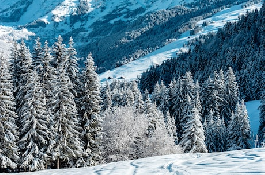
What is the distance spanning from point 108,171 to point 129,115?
1197 inches

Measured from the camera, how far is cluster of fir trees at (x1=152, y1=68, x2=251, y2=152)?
5675cm

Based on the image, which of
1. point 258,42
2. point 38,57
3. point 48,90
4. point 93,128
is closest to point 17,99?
point 48,90

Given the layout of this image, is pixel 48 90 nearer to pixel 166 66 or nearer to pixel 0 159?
pixel 0 159

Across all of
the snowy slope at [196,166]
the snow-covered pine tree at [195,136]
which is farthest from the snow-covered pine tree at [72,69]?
the snowy slope at [196,166]

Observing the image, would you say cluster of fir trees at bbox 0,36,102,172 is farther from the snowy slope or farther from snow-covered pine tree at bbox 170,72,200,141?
snow-covered pine tree at bbox 170,72,200,141

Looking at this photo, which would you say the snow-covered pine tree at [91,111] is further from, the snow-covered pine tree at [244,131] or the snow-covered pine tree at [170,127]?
the snow-covered pine tree at [244,131]

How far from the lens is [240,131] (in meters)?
55.8

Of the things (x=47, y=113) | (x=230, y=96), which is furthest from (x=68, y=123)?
(x=230, y=96)

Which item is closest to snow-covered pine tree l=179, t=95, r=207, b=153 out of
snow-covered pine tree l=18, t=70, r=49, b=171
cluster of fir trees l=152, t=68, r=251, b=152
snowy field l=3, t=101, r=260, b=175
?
cluster of fir trees l=152, t=68, r=251, b=152

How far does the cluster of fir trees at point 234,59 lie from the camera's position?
10794 cm

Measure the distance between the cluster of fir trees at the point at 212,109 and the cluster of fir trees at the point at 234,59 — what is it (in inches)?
835

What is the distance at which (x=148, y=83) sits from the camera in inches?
6860

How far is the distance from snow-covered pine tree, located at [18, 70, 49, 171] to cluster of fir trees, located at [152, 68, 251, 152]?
32571 mm

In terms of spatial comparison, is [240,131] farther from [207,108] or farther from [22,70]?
[22,70]
